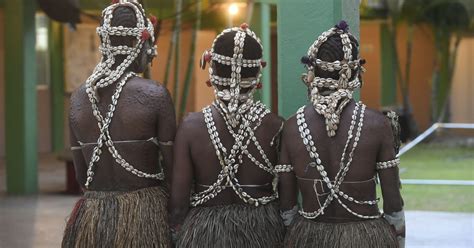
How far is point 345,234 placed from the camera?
375 cm

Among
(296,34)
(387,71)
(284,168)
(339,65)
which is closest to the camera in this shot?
(339,65)

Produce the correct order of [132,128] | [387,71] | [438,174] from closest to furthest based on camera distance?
[132,128]
[438,174]
[387,71]

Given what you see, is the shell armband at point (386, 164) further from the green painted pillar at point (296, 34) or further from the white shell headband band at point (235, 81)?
the green painted pillar at point (296, 34)

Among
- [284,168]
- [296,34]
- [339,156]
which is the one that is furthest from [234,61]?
[296,34]

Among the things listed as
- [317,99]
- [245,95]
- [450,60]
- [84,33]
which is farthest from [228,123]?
[450,60]

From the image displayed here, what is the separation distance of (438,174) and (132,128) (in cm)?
1064

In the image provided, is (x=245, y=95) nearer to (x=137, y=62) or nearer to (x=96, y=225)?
(x=137, y=62)

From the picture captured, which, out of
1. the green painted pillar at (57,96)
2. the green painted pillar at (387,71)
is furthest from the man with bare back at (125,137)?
the green painted pillar at (387,71)

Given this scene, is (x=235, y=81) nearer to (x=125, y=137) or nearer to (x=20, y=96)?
(x=125, y=137)

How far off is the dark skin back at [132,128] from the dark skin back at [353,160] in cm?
57

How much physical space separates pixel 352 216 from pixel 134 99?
43.0 inches

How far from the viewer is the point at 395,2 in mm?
19297

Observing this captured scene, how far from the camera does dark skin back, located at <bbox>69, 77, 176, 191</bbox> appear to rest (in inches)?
Result: 157

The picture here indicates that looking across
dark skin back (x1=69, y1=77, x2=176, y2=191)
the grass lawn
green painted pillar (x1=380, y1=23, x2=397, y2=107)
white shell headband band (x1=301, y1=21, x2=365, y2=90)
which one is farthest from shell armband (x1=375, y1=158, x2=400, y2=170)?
green painted pillar (x1=380, y1=23, x2=397, y2=107)
